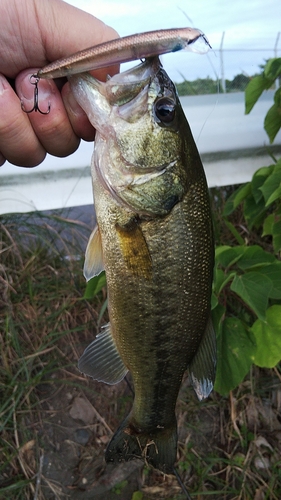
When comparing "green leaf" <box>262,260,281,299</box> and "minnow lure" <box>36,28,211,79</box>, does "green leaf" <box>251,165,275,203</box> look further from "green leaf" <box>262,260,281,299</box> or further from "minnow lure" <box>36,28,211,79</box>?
"minnow lure" <box>36,28,211,79</box>

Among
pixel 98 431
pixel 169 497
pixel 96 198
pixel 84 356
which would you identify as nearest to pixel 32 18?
pixel 96 198

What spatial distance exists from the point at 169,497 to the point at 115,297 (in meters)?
1.66

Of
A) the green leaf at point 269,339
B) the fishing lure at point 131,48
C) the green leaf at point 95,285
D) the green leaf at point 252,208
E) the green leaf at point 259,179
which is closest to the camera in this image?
the fishing lure at point 131,48

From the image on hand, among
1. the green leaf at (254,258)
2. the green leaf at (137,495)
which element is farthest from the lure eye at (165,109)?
the green leaf at (137,495)

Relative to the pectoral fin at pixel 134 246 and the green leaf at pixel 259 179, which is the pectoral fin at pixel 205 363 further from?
the green leaf at pixel 259 179

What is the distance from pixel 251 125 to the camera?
298cm

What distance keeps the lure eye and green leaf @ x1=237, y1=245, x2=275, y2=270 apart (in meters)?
0.80

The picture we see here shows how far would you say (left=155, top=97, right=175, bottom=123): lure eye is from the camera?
44.4 inches

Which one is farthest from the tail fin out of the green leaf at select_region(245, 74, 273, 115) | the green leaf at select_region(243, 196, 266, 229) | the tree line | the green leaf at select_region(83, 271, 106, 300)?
the tree line

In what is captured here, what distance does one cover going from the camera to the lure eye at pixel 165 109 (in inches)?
44.4

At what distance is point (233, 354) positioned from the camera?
5.57 feet

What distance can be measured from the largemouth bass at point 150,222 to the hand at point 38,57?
0.58ft

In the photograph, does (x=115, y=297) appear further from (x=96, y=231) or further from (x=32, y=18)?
(x=32, y=18)

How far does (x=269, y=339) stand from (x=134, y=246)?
0.86 meters
